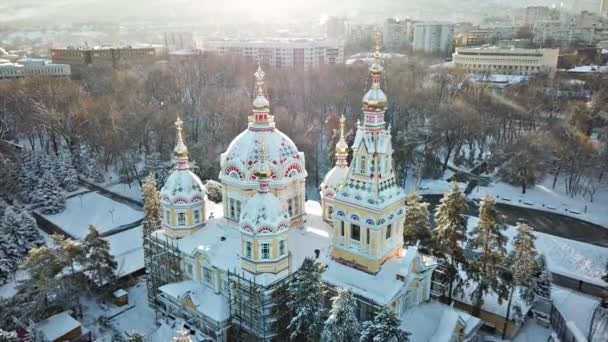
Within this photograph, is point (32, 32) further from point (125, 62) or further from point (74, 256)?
point (74, 256)

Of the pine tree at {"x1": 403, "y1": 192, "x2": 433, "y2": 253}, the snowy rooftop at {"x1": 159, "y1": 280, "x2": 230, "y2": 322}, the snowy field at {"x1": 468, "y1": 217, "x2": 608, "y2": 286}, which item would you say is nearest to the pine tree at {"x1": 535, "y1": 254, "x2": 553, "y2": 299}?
the snowy field at {"x1": 468, "y1": 217, "x2": 608, "y2": 286}

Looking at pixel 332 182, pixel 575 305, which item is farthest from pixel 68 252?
pixel 575 305

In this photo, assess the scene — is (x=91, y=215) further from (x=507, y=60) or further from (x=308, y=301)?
(x=507, y=60)

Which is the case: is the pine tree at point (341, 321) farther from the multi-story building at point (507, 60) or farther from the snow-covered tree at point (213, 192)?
the multi-story building at point (507, 60)

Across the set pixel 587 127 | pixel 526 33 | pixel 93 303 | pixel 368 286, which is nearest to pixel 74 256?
pixel 93 303

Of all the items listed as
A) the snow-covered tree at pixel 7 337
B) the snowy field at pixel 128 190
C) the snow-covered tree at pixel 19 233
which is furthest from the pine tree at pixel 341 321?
the snowy field at pixel 128 190

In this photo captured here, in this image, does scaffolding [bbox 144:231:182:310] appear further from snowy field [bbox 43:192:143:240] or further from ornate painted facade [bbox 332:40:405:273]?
snowy field [bbox 43:192:143:240]
